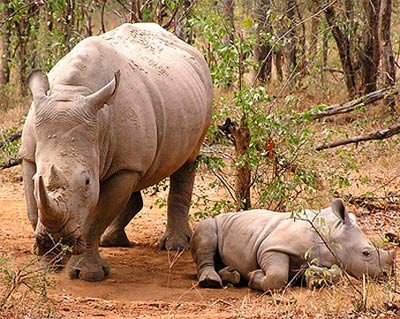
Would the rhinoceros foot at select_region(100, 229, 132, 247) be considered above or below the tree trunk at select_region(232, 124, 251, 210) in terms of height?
below

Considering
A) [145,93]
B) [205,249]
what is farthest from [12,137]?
[205,249]

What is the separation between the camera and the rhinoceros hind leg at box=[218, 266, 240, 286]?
23.3 ft

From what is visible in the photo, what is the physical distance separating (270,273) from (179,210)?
109 inches

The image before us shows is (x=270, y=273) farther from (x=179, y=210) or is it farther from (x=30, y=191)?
(x=179, y=210)

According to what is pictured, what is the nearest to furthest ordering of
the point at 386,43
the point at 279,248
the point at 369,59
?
1. the point at 279,248
2. the point at 386,43
3. the point at 369,59

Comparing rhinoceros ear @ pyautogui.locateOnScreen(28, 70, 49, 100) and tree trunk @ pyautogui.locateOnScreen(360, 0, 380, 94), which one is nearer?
rhinoceros ear @ pyautogui.locateOnScreen(28, 70, 49, 100)

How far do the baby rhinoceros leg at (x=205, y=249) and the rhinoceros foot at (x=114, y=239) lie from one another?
1.61m

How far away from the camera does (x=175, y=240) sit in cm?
908

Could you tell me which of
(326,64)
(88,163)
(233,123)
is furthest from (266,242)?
(326,64)

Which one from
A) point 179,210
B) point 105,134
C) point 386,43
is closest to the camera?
point 105,134

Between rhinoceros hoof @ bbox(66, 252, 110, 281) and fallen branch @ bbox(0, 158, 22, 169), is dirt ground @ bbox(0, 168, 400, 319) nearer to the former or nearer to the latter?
rhinoceros hoof @ bbox(66, 252, 110, 281)

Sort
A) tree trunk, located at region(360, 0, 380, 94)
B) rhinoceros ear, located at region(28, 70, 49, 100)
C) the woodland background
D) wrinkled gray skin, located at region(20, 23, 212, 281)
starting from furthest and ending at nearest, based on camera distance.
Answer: tree trunk, located at region(360, 0, 380, 94)
rhinoceros ear, located at region(28, 70, 49, 100)
wrinkled gray skin, located at region(20, 23, 212, 281)
the woodland background

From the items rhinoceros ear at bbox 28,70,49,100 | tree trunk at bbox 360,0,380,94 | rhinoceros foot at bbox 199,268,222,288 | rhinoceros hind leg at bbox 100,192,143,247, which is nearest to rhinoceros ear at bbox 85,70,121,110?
rhinoceros ear at bbox 28,70,49,100

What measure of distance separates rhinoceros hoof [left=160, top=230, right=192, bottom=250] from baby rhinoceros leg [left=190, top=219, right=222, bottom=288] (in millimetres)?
1433
